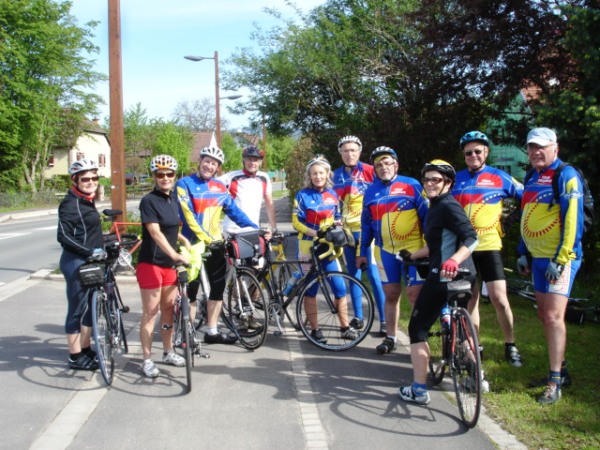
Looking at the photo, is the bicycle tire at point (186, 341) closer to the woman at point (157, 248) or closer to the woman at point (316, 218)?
the woman at point (157, 248)

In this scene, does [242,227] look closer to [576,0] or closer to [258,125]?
[576,0]

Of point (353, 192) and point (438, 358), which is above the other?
point (353, 192)

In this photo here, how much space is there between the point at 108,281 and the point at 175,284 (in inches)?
28.9

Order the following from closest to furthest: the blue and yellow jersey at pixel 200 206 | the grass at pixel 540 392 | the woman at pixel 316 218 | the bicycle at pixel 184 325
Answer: the grass at pixel 540 392 → the bicycle at pixel 184 325 → the blue and yellow jersey at pixel 200 206 → the woman at pixel 316 218

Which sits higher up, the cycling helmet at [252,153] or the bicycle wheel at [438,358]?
the cycling helmet at [252,153]

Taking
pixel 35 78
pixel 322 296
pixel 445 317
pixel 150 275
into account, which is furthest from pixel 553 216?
pixel 35 78

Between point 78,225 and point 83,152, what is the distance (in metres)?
65.1

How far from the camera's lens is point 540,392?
4.55 metres

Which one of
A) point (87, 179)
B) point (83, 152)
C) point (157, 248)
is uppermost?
point (83, 152)

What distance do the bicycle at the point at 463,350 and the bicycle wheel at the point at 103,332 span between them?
276cm

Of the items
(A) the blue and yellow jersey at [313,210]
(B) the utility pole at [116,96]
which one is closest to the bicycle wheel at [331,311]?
(A) the blue and yellow jersey at [313,210]

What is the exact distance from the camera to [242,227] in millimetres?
6352

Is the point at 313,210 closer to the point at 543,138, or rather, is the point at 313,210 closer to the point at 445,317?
the point at 445,317

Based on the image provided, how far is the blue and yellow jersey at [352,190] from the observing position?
6.61m
